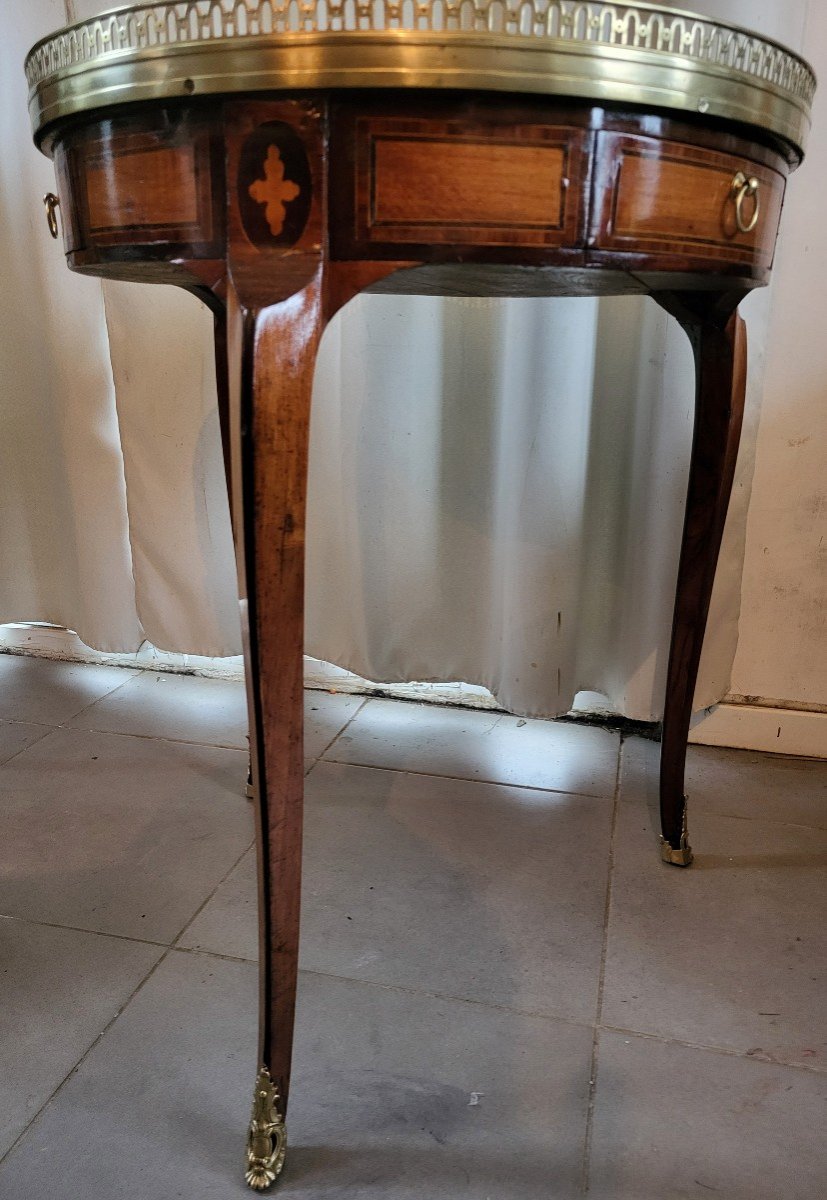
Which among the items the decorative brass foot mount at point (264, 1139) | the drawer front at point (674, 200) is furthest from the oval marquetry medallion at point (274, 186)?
the decorative brass foot mount at point (264, 1139)

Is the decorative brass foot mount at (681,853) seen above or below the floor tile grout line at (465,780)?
above

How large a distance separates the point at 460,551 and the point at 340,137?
36.0 inches

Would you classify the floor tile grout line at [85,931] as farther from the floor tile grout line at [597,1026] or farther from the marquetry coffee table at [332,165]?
the floor tile grout line at [597,1026]

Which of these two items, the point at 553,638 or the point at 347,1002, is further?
the point at 553,638

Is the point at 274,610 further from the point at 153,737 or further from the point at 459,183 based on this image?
the point at 153,737

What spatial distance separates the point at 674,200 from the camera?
658mm

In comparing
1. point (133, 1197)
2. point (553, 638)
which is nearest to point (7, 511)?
point (553, 638)

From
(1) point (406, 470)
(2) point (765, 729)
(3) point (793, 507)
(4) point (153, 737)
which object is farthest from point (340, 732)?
(3) point (793, 507)

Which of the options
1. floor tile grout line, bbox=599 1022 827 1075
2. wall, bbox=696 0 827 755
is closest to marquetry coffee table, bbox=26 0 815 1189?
floor tile grout line, bbox=599 1022 827 1075

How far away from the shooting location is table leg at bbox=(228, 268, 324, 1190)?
60cm

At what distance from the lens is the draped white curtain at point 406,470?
134cm

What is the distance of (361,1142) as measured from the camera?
29.9 inches

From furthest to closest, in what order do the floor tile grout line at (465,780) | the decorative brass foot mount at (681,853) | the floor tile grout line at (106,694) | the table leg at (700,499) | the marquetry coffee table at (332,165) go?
the floor tile grout line at (106,694), the floor tile grout line at (465,780), the decorative brass foot mount at (681,853), the table leg at (700,499), the marquetry coffee table at (332,165)

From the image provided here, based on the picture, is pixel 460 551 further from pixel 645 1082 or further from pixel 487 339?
pixel 645 1082
